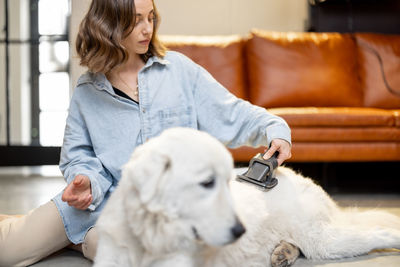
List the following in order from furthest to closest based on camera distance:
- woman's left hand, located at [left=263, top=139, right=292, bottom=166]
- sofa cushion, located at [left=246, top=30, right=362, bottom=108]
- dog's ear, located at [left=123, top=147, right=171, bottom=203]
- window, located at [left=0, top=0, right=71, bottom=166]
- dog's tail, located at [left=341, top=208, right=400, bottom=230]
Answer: window, located at [left=0, top=0, right=71, bottom=166], sofa cushion, located at [left=246, top=30, right=362, bottom=108], dog's tail, located at [left=341, top=208, right=400, bottom=230], woman's left hand, located at [left=263, top=139, right=292, bottom=166], dog's ear, located at [left=123, top=147, right=171, bottom=203]

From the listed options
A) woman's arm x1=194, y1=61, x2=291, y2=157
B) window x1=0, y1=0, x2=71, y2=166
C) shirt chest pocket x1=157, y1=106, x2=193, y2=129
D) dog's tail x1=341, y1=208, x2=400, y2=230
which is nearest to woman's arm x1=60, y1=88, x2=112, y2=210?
shirt chest pocket x1=157, y1=106, x2=193, y2=129

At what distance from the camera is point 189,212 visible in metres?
1.26

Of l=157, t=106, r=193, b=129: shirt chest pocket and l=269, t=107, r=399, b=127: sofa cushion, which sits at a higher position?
l=157, t=106, r=193, b=129: shirt chest pocket

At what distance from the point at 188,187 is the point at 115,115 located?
794mm

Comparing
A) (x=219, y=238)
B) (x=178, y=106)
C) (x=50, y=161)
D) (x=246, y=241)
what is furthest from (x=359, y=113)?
(x=50, y=161)

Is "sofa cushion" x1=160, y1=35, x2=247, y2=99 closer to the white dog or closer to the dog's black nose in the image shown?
the white dog

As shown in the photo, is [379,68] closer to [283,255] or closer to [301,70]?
[301,70]

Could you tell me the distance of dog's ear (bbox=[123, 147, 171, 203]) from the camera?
48.3 inches

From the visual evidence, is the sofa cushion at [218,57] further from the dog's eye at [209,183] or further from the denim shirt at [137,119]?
the dog's eye at [209,183]

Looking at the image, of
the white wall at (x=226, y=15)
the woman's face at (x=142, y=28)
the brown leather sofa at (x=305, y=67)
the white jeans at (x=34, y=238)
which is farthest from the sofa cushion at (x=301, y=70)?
the white jeans at (x=34, y=238)

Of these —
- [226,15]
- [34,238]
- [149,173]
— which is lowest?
[34,238]

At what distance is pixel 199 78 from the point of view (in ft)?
6.77

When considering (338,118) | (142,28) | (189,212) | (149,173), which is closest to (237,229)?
(189,212)

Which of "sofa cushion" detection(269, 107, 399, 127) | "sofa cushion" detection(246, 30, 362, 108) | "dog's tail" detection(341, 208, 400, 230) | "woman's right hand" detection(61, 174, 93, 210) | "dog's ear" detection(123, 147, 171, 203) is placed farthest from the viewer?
"sofa cushion" detection(246, 30, 362, 108)
